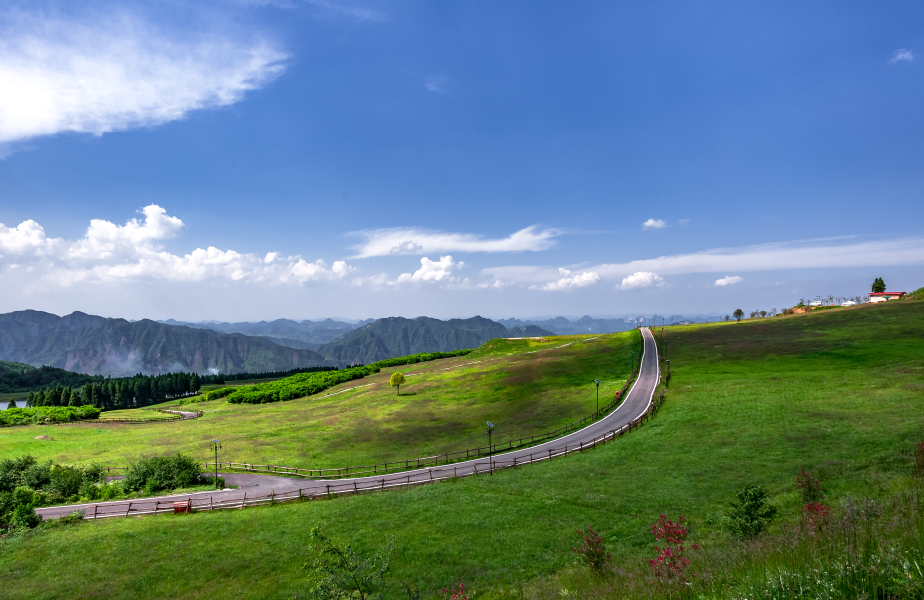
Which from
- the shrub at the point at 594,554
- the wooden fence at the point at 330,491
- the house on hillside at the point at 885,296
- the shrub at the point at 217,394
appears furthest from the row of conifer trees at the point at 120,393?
the house on hillside at the point at 885,296

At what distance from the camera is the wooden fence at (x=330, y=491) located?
3306 cm

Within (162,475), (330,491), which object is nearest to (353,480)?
(330,491)

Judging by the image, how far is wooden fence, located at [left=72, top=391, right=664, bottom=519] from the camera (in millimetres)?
33062

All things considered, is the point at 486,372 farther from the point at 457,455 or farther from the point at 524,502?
the point at 524,502

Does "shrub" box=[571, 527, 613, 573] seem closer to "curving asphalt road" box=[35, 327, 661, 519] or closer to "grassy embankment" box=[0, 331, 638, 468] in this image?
"curving asphalt road" box=[35, 327, 661, 519]

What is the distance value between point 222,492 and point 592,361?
6956 cm

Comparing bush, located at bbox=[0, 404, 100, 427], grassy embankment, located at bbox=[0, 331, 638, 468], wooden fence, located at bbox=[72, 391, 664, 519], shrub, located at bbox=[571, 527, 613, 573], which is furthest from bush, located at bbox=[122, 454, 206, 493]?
bush, located at bbox=[0, 404, 100, 427]

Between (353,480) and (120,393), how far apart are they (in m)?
158

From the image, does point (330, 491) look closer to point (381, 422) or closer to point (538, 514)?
point (538, 514)

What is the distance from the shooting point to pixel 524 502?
94.9ft

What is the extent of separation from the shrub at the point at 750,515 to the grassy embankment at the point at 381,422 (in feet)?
109

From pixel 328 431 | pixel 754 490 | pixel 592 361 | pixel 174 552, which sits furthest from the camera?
pixel 592 361

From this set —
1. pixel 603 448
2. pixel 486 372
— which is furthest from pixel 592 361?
pixel 603 448

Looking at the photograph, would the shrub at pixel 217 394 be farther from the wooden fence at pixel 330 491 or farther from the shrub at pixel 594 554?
the shrub at pixel 594 554
